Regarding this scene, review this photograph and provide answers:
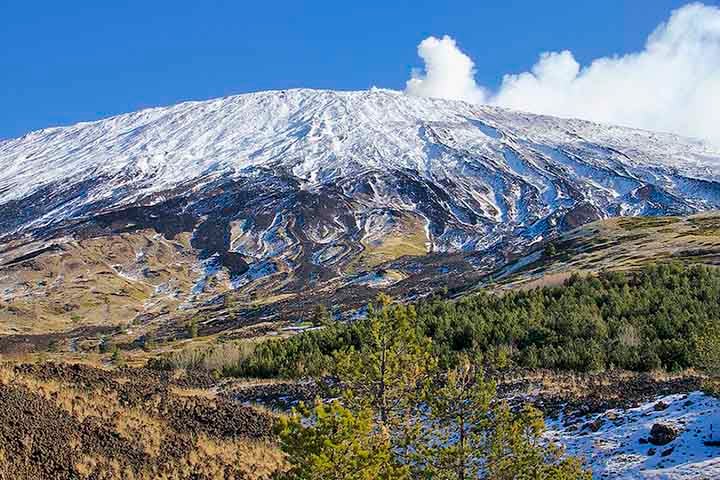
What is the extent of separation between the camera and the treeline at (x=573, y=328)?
22.2 m

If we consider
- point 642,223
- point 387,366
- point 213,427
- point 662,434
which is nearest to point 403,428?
point 387,366

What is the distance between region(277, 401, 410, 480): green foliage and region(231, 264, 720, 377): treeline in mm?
9624

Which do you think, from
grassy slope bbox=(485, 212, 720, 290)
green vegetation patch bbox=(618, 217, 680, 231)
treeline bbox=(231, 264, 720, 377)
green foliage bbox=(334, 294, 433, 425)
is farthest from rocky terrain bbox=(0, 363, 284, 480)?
green vegetation patch bbox=(618, 217, 680, 231)

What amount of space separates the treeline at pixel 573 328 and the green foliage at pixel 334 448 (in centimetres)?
962

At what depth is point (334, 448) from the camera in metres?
8.12

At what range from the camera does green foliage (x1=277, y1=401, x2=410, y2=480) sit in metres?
8.12

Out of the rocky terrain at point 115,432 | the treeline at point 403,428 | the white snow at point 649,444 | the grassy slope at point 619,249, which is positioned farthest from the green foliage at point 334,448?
the grassy slope at point 619,249

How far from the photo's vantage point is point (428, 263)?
13600 cm

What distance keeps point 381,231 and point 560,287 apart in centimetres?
14693

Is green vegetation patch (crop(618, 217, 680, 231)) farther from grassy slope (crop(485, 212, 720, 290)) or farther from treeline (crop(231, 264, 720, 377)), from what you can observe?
treeline (crop(231, 264, 720, 377))

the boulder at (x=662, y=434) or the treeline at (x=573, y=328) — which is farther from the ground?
the treeline at (x=573, y=328)

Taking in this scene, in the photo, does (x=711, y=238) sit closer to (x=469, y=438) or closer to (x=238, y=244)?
(x=469, y=438)

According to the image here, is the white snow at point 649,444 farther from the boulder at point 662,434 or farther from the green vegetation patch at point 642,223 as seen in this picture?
the green vegetation patch at point 642,223

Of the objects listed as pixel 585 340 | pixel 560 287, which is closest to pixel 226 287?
pixel 560 287
